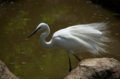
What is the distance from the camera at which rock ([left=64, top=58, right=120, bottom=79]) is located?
4.09m

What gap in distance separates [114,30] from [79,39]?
267cm

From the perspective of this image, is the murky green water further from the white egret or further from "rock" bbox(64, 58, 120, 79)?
"rock" bbox(64, 58, 120, 79)

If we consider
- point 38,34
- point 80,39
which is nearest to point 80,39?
point 80,39

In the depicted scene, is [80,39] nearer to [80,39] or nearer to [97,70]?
[80,39]

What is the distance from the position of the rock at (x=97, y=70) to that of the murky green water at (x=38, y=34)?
138cm

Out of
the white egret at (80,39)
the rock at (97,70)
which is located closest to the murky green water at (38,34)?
the white egret at (80,39)

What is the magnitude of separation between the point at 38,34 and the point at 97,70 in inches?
149

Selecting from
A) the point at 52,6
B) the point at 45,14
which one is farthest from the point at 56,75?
the point at 52,6

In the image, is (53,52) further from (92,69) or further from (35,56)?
(92,69)

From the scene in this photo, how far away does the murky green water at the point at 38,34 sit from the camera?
19.4 ft

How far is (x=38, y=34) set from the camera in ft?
25.2

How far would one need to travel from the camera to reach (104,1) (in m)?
9.76

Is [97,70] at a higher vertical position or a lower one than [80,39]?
higher

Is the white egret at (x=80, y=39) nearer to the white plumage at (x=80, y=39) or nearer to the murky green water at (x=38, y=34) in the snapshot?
the white plumage at (x=80, y=39)
